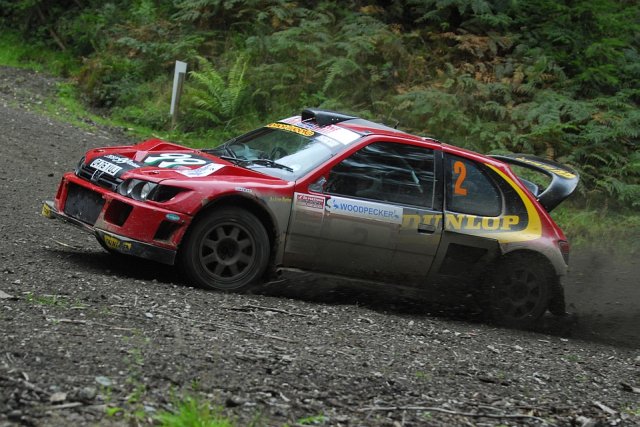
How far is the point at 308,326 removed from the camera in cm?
645

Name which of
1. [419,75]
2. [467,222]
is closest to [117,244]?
[467,222]

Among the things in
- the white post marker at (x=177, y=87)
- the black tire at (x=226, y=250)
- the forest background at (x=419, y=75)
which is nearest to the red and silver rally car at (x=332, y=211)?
the black tire at (x=226, y=250)

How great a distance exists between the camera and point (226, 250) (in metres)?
7.18

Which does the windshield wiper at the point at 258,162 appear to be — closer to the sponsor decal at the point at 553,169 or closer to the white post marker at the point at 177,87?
the sponsor decal at the point at 553,169

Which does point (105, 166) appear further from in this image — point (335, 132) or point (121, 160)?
point (335, 132)

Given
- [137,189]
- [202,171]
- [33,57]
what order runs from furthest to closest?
1. [33,57]
2. [202,171]
3. [137,189]

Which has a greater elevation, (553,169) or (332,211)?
(553,169)

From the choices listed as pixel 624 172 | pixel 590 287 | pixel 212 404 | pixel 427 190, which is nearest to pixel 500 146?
pixel 624 172

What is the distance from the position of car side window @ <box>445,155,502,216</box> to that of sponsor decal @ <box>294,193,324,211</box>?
124 cm

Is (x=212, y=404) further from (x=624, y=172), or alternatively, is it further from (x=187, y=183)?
(x=624, y=172)

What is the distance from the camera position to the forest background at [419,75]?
1398 cm

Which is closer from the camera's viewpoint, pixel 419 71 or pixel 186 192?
pixel 186 192

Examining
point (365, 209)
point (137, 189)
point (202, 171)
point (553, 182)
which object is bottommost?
point (137, 189)

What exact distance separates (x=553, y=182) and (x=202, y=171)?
140 inches
